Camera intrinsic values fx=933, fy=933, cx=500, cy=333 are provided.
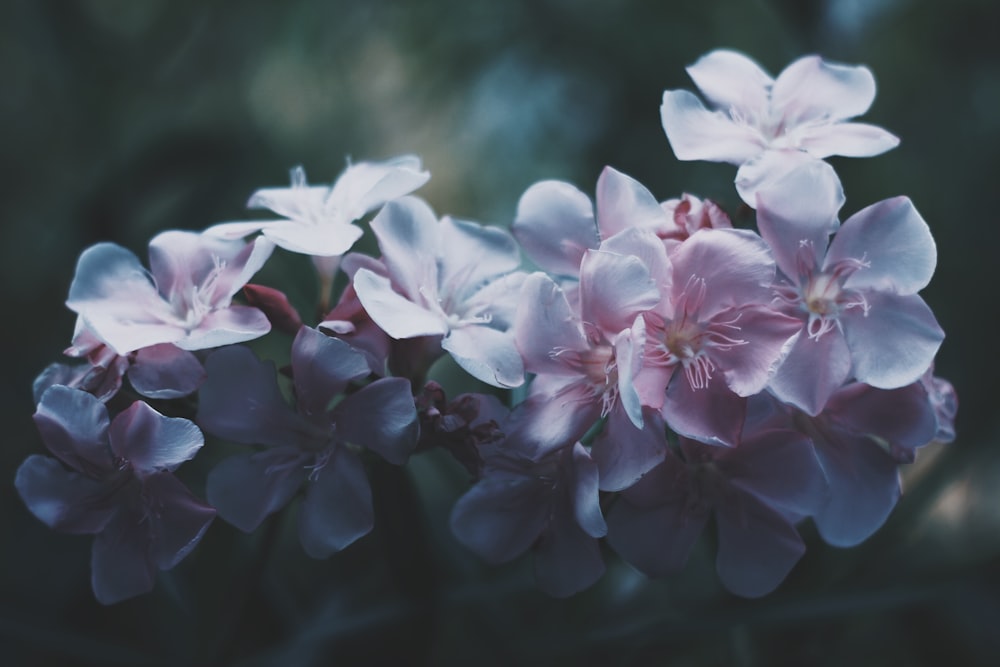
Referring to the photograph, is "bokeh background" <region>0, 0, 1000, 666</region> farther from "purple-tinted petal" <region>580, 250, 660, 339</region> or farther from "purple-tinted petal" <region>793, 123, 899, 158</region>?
"purple-tinted petal" <region>793, 123, 899, 158</region>

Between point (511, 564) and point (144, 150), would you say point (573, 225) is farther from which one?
point (144, 150)

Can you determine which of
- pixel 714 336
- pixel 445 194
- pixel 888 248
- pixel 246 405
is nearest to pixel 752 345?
pixel 714 336

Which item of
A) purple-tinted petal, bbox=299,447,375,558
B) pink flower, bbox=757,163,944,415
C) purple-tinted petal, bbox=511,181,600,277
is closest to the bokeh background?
purple-tinted petal, bbox=299,447,375,558

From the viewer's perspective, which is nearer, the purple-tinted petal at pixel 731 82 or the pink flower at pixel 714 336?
the pink flower at pixel 714 336

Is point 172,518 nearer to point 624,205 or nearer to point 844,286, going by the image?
point 624,205

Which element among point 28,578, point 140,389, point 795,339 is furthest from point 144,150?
point 795,339

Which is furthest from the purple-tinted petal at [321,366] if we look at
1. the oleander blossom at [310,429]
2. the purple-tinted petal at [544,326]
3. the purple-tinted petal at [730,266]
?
the purple-tinted petal at [730,266]

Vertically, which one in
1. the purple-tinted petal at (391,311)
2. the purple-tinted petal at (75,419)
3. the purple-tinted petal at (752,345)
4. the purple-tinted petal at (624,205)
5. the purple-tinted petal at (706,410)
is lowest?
the purple-tinted petal at (706,410)

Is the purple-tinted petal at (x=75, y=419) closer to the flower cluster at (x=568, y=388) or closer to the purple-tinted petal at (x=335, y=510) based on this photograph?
the flower cluster at (x=568, y=388)
